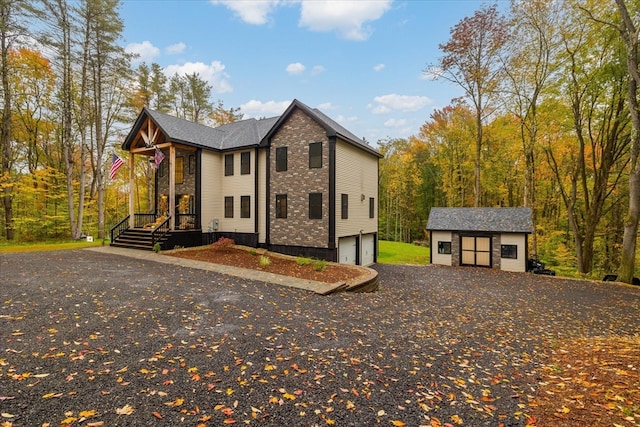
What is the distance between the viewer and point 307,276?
10555mm

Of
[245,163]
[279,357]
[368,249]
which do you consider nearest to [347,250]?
[368,249]

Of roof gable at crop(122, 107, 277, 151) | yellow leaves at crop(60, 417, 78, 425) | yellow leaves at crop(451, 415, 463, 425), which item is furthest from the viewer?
roof gable at crop(122, 107, 277, 151)

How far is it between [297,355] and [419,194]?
35.3m

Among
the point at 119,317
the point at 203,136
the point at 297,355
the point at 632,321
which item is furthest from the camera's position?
the point at 203,136

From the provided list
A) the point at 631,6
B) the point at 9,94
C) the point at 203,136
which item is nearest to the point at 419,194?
the point at 631,6

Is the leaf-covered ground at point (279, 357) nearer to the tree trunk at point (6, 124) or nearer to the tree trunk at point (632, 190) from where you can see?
the tree trunk at point (632, 190)

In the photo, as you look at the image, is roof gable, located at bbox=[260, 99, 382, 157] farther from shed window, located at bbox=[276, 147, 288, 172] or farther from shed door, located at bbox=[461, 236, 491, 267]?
shed door, located at bbox=[461, 236, 491, 267]

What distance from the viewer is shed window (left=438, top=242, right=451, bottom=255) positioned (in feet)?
58.3

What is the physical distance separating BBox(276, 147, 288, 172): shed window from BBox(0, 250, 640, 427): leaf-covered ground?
8.10 meters

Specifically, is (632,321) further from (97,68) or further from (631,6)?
(97,68)

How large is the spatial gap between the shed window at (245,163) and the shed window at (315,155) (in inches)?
162

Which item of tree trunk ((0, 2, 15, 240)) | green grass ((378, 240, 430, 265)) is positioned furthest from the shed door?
tree trunk ((0, 2, 15, 240))

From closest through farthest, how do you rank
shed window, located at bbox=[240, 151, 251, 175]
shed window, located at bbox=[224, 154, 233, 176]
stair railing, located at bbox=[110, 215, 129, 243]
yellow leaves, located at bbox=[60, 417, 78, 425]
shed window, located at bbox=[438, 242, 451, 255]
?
yellow leaves, located at bbox=[60, 417, 78, 425] → stair railing, located at bbox=[110, 215, 129, 243] → shed window, located at bbox=[240, 151, 251, 175] → shed window, located at bbox=[224, 154, 233, 176] → shed window, located at bbox=[438, 242, 451, 255]

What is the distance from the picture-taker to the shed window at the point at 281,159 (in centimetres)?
1548
